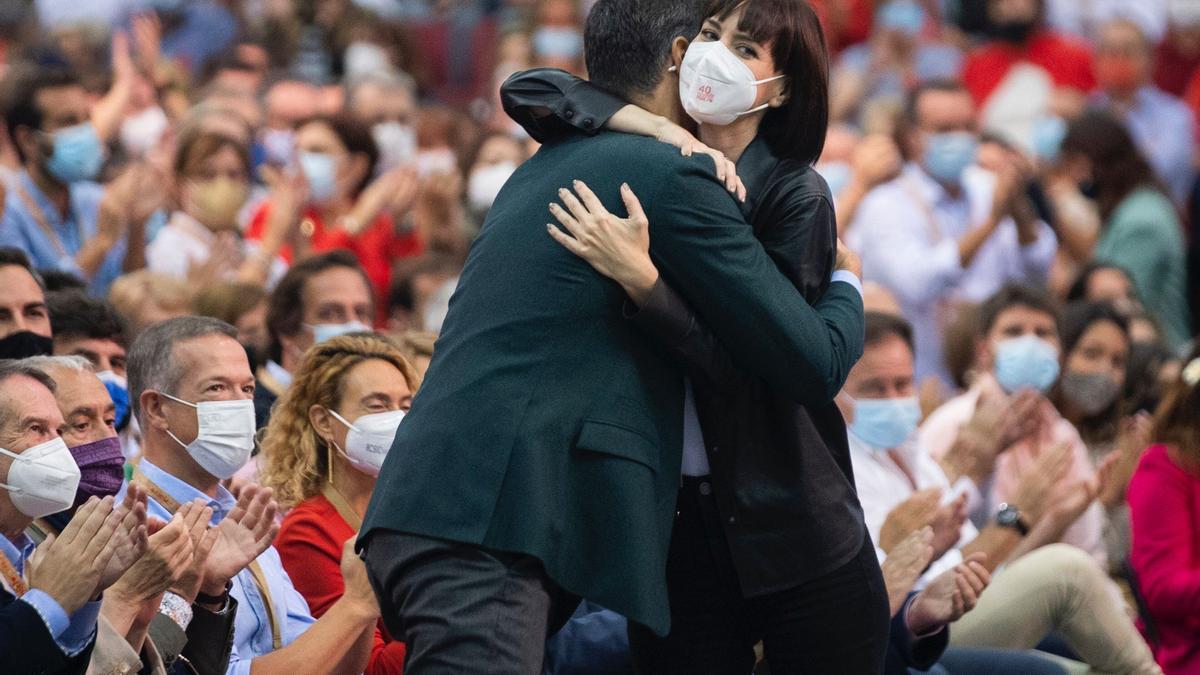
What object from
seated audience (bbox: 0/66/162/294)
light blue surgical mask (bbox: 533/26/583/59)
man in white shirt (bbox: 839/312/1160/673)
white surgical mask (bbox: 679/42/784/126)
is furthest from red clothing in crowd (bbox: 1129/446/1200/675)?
light blue surgical mask (bbox: 533/26/583/59)

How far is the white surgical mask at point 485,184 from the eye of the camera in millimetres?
9469

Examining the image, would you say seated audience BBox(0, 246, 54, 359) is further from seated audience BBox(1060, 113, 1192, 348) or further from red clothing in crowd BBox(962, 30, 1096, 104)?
red clothing in crowd BBox(962, 30, 1096, 104)

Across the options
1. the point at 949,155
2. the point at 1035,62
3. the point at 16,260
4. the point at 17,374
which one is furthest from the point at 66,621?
the point at 1035,62

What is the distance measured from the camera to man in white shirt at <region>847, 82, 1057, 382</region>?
8.63 m

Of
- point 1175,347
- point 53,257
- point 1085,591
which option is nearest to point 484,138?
point 53,257

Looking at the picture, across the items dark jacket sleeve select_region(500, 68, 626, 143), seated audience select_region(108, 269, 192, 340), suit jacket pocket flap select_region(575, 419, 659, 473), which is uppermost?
dark jacket sleeve select_region(500, 68, 626, 143)

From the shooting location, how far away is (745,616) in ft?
12.2

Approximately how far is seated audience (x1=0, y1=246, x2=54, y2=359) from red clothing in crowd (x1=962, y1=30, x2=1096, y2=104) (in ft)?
26.0

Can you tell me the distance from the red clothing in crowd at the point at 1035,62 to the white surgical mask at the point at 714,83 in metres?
8.76

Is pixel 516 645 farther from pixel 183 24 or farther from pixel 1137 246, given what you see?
pixel 183 24

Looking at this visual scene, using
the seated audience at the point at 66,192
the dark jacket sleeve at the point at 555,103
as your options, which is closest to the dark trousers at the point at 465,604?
the dark jacket sleeve at the point at 555,103

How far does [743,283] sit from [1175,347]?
22.5 feet

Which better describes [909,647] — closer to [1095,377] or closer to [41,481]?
[41,481]

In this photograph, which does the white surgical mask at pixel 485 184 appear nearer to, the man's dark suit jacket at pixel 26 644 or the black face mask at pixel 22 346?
the black face mask at pixel 22 346
